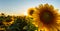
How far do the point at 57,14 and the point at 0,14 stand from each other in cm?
43

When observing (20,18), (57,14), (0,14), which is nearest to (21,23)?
(20,18)

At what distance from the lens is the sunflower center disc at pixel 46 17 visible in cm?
70

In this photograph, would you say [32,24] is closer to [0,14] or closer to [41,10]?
[41,10]

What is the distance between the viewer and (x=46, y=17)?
2.35 ft

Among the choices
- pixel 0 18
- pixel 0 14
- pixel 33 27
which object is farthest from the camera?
pixel 0 14

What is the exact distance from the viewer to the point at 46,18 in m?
0.71

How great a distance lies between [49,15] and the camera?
2.40ft

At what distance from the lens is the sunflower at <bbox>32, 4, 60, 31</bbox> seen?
0.69 metres

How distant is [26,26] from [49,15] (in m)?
0.11

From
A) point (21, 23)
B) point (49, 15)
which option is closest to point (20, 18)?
point (21, 23)

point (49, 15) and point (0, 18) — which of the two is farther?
point (0, 18)

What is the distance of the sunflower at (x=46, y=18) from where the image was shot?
0.69 meters

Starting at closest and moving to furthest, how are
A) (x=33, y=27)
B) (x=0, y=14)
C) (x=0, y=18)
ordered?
(x=33, y=27) < (x=0, y=18) < (x=0, y=14)

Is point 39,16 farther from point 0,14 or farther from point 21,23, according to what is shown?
point 0,14
